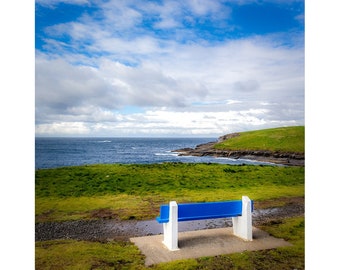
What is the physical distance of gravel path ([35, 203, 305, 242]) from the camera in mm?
4754

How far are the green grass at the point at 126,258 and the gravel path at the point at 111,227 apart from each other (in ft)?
1.18

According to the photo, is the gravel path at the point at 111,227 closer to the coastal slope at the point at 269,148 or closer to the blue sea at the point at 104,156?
the coastal slope at the point at 269,148

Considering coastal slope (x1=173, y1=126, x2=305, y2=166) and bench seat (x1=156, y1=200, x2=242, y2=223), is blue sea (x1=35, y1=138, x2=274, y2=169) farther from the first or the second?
bench seat (x1=156, y1=200, x2=242, y2=223)

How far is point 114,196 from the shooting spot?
8258mm

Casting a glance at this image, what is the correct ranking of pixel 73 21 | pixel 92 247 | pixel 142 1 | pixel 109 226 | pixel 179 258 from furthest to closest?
pixel 73 21
pixel 142 1
pixel 109 226
pixel 92 247
pixel 179 258

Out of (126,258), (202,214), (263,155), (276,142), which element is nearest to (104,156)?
(263,155)

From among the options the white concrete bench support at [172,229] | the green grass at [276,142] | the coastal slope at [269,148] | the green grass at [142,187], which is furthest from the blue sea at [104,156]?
the white concrete bench support at [172,229]

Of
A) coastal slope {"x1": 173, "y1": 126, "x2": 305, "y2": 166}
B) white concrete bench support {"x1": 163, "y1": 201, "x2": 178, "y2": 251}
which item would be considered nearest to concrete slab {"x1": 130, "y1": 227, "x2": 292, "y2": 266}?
white concrete bench support {"x1": 163, "y1": 201, "x2": 178, "y2": 251}

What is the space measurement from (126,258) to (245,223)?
72.8 inches

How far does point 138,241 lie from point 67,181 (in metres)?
6.82

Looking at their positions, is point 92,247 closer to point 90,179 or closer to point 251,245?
point 251,245

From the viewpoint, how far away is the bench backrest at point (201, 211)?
418cm
